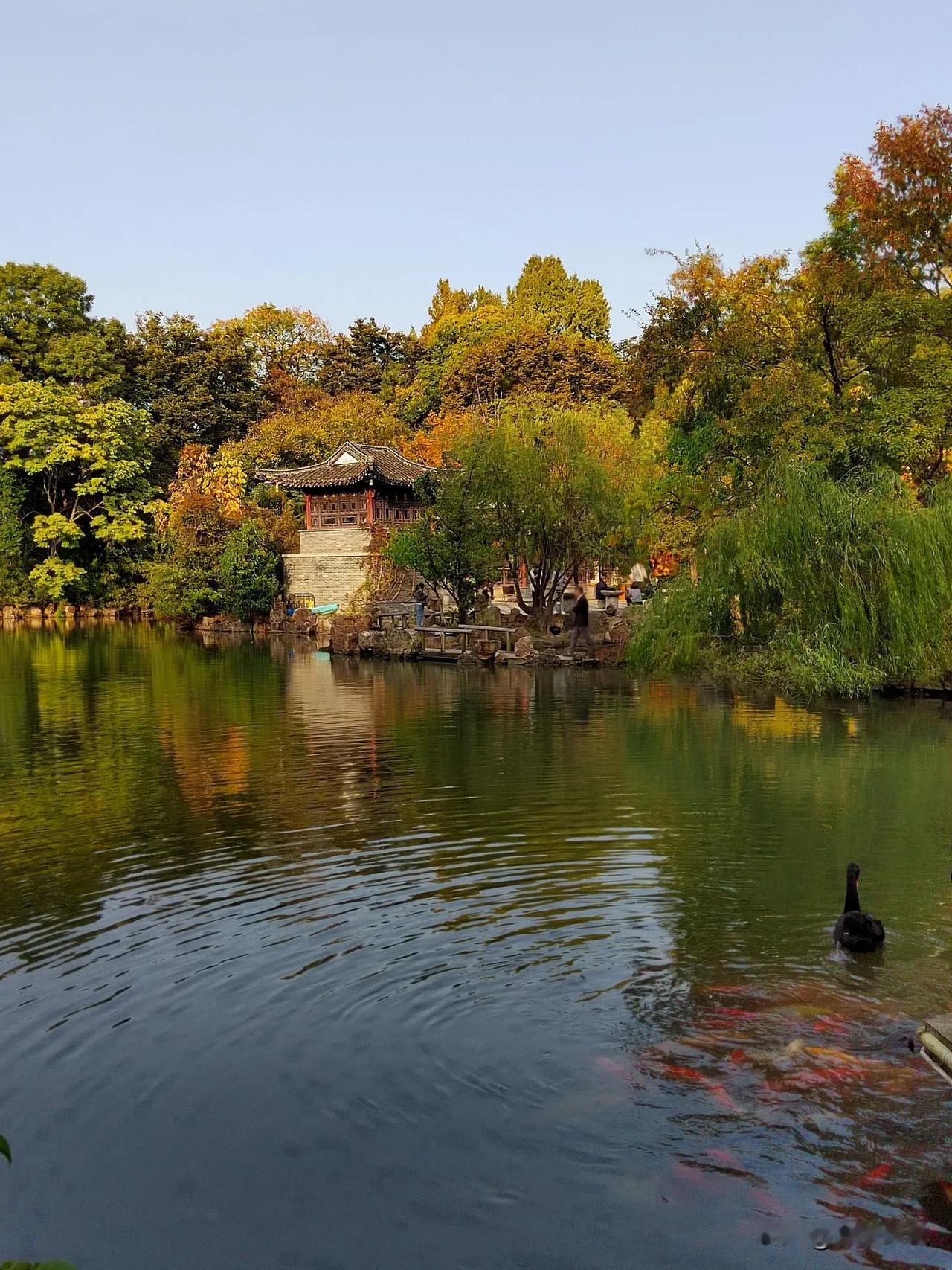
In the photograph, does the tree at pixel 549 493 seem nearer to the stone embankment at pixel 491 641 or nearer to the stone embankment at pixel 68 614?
the stone embankment at pixel 491 641

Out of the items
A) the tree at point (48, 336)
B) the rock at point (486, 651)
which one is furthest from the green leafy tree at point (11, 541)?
the rock at point (486, 651)

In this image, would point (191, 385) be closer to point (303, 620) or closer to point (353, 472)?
point (353, 472)

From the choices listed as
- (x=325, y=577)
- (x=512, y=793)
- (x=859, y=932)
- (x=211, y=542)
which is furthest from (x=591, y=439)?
(x=859, y=932)

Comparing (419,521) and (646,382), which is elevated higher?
(646,382)

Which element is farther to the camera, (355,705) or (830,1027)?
(355,705)

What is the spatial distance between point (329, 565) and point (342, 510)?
2.36 meters

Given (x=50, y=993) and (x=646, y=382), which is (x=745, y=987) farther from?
(x=646, y=382)

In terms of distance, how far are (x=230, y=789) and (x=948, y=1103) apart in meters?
10.5

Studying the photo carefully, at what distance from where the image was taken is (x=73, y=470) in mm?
54219

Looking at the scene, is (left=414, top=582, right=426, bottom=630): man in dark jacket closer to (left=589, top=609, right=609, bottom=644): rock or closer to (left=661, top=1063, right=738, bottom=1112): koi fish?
(left=589, top=609, right=609, bottom=644): rock

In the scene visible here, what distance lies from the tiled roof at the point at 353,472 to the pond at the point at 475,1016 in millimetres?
31048

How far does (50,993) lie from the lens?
7789 mm

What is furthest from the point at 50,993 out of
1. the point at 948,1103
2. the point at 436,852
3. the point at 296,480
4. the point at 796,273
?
the point at 296,480

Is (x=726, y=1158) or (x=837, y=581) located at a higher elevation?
(x=837, y=581)
